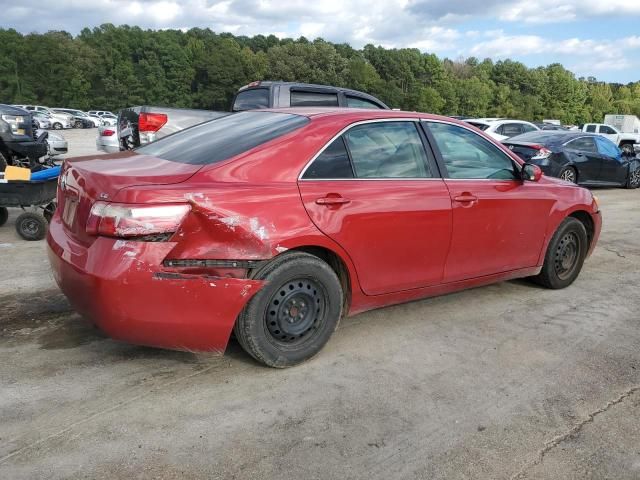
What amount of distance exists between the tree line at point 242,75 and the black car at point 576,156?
69351mm

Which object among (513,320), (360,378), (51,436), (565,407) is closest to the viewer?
(51,436)

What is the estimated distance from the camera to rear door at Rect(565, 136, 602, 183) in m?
12.5

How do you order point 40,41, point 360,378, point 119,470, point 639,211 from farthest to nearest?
point 40,41 < point 639,211 < point 360,378 < point 119,470

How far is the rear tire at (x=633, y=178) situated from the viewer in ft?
46.6

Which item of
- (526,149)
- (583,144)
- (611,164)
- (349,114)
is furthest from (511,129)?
(349,114)

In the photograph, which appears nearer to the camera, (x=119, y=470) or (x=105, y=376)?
(x=119, y=470)

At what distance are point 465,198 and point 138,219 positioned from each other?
233cm

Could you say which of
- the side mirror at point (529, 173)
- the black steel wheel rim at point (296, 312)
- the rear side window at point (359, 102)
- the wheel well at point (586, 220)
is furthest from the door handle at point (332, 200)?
the rear side window at point (359, 102)

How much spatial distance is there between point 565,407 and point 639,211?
339 inches

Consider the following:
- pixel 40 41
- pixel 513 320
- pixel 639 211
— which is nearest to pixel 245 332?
pixel 513 320

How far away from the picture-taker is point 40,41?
263 ft

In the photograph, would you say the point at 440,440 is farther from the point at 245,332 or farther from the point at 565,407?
the point at 245,332

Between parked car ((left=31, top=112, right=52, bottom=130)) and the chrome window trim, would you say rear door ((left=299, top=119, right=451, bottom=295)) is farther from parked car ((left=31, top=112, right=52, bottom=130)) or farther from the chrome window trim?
parked car ((left=31, top=112, right=52, bottom=130))

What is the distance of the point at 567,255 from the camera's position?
16.9 feet
